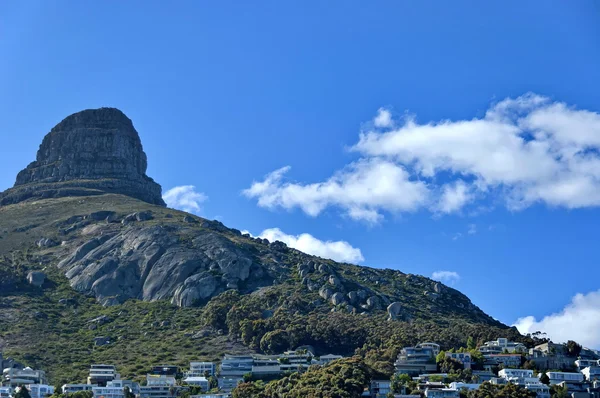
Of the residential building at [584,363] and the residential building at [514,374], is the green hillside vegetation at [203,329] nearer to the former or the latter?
the residential building at [514,374]

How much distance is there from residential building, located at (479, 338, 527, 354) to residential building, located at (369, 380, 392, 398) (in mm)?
24354

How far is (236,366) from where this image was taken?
155750 millimetres

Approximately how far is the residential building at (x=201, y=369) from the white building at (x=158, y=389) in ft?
24.4

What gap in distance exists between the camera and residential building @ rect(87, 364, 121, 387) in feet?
493

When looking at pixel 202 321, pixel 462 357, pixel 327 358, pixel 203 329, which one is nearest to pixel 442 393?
pixel 462 357

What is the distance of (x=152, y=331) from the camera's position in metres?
178

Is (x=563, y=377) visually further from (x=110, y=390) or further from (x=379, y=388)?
(x=110, y=390)

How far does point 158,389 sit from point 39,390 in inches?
605

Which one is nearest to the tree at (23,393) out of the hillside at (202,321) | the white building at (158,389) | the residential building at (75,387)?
the residential building at (75,387)

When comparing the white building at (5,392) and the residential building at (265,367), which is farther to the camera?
the residential building at (265,367)

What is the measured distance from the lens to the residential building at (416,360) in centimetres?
14975

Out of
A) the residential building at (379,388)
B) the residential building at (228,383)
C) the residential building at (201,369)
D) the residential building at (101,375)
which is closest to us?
the residential building at (379,388)

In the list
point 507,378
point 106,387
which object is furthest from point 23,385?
point 507,378

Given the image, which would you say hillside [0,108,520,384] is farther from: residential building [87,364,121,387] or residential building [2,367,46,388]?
residential building [87,364,121,387]
